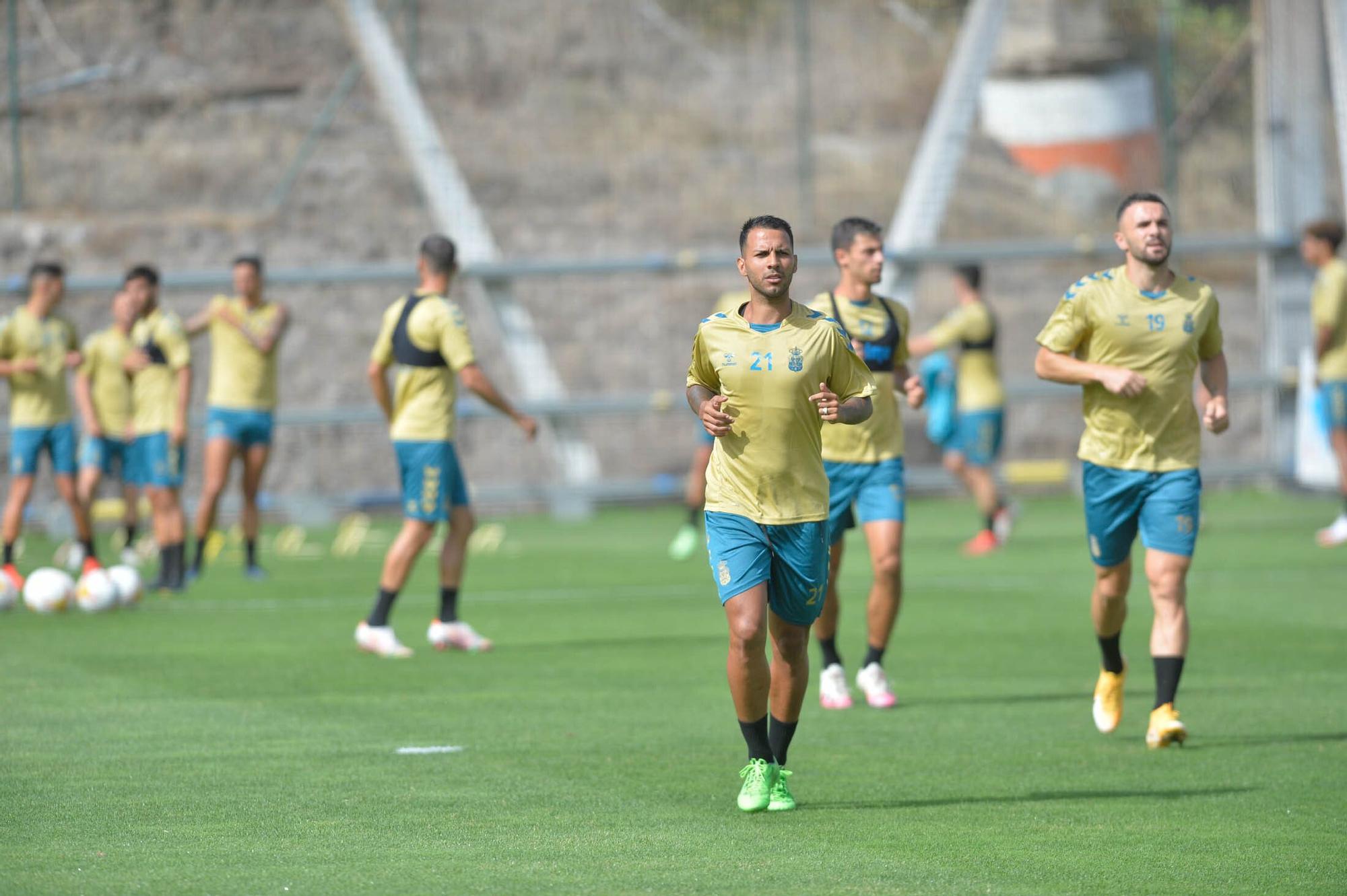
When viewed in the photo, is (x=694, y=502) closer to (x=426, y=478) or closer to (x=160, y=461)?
(x=160, y=461)

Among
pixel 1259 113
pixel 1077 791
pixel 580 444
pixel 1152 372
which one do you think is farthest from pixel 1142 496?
pixel 1259 113

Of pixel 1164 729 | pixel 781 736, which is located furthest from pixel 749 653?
pixel 1164 729

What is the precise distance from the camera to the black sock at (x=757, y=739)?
23.4 feet

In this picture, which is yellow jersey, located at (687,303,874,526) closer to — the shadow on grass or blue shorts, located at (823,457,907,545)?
the shadow on grass

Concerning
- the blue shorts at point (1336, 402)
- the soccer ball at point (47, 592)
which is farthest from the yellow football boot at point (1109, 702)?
the blue shorts at point (1336, 402)

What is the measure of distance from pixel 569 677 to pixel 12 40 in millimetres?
17184

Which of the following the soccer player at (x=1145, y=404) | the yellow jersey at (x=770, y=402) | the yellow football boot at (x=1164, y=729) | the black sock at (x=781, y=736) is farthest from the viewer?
the soccer player at (x=1145, y=404)

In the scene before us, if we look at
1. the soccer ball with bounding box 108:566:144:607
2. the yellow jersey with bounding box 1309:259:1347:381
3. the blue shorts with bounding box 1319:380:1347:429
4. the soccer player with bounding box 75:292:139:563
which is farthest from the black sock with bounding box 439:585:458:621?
the blue shorts with bounding box 1319:380:1347:429

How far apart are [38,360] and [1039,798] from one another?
10.4 metres

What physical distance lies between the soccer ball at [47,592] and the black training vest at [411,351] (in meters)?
3.44

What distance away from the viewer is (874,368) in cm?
998

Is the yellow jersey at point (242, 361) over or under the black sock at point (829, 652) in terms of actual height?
over

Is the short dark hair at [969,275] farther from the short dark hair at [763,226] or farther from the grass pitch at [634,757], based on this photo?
the short dark hair at [763,226]

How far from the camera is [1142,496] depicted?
28.6 ft
